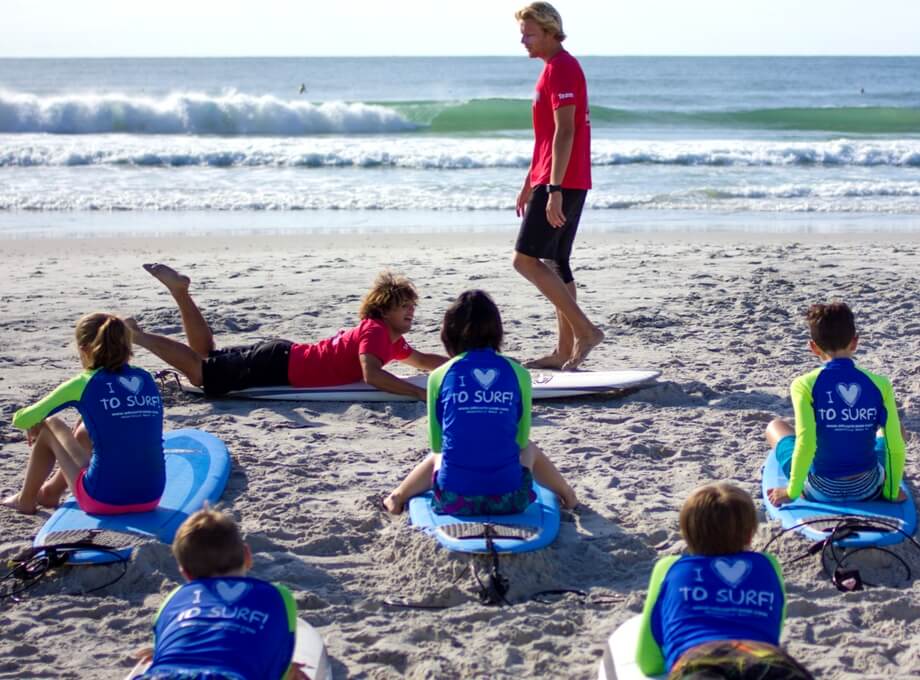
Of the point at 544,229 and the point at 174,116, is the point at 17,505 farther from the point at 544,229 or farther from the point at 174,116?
the point at 174,116

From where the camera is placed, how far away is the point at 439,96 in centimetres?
5116

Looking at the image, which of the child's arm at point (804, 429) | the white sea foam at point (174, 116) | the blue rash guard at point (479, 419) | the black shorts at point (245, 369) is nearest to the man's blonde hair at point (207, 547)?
the blue rash guard at point (479, 419)

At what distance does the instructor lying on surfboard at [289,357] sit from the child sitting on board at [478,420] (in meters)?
1.68

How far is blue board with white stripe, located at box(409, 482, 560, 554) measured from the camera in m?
4.13

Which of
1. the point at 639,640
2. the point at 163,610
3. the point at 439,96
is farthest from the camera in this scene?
the point at 439,96

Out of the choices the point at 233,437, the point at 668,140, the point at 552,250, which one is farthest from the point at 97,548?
the point at 668,140

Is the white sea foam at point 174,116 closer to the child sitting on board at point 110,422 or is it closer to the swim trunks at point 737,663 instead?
the child sitting on board at point 110,422

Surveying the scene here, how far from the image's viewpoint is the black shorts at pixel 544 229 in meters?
6.52

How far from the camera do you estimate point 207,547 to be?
2.94 metres

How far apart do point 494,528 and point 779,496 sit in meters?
1.21

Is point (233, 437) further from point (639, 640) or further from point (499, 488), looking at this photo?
point (639, 640)

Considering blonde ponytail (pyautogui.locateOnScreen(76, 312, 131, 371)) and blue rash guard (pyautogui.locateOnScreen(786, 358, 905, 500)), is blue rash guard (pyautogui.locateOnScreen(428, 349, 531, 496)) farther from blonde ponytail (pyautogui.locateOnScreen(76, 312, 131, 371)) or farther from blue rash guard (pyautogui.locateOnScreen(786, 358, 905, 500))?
blonde ponytail (pyautogui.locateOnScreen(76, 312, 131, 371))

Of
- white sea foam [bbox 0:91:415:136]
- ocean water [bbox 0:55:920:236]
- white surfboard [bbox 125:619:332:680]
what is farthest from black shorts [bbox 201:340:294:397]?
white sea foam [bbox 0:91:415:136]

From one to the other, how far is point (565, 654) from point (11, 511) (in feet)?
8.47
